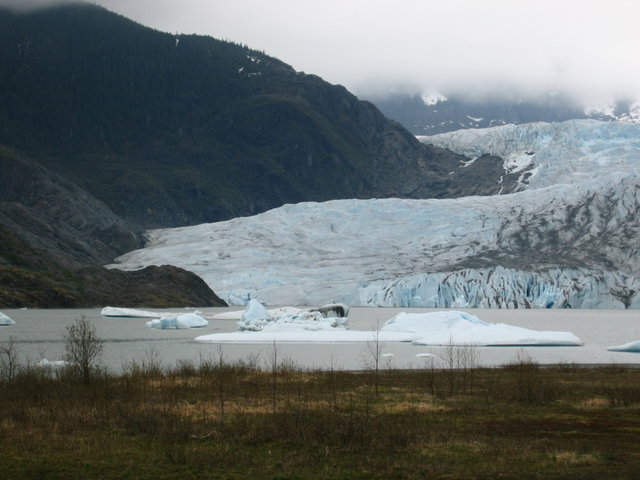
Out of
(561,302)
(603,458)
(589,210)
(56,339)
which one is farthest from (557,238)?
(603,458)

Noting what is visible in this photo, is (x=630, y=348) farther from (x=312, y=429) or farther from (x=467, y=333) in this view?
(x=312, y=429)

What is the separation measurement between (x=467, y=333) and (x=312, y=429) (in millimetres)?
35179

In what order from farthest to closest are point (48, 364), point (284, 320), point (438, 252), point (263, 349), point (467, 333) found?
point (438, 252) < point (284, 320) < point (467, 333) < point (263, 349) < point (48, 364)

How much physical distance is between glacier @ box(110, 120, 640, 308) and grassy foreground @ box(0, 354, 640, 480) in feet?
266

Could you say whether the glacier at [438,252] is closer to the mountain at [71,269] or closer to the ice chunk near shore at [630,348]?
the mountain at [71,269]

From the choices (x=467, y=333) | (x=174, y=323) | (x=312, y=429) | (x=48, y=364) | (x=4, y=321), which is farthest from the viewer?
(x=174, y=323)

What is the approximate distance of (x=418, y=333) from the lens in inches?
2160

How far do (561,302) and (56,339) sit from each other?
69446 mm

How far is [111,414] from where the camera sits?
19391mm

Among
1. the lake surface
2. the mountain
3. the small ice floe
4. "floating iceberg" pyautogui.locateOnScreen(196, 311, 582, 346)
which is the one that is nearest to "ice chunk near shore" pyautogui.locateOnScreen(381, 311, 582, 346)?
"floating iceberg" pyautogui.locateOnScreen(196, 311, 582, 346)

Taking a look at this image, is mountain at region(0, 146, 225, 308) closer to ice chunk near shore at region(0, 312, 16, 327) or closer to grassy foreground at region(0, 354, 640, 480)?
ice chunk near shore at region(0, 312, 16, 327)

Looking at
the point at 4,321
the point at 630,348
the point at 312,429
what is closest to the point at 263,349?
the point at 630,348

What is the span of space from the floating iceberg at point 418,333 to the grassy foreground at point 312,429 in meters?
21.9

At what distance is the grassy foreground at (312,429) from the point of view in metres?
14.1
